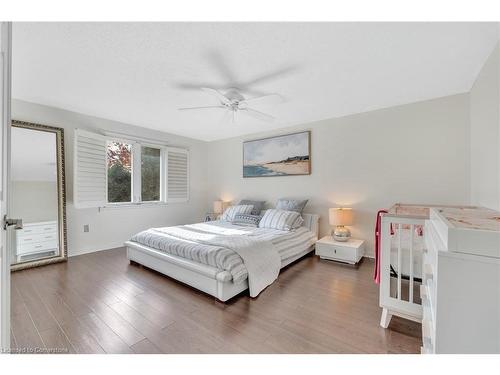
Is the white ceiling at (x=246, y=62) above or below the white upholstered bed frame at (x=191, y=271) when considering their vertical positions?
above

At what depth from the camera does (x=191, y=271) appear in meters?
2.24

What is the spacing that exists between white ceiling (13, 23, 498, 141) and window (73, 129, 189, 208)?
766mm

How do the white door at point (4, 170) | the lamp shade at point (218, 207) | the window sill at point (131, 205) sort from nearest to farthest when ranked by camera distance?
the white door at point (4, 170)
the window sill at point (131, 205)
the lamp shade at point (218, 207)

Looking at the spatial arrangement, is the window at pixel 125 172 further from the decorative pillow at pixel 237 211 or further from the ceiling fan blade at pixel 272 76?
the ceiling fan blade at pixel 272 76

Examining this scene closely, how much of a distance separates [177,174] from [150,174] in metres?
0.57

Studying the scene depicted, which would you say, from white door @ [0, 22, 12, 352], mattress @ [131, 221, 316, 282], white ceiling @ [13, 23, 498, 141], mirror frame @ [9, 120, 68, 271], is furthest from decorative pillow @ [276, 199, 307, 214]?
mirror frame @ [9, 120, 68, 271]

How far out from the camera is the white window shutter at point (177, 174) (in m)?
4.59

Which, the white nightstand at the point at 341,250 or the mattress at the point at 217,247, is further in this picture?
the white nightstand at the point at 341,250

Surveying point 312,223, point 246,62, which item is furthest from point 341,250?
point 246,62

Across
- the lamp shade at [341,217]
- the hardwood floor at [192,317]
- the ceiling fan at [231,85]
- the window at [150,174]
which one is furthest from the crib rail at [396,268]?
the window at [150,174]

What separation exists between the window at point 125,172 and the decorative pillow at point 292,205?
2.33 m
